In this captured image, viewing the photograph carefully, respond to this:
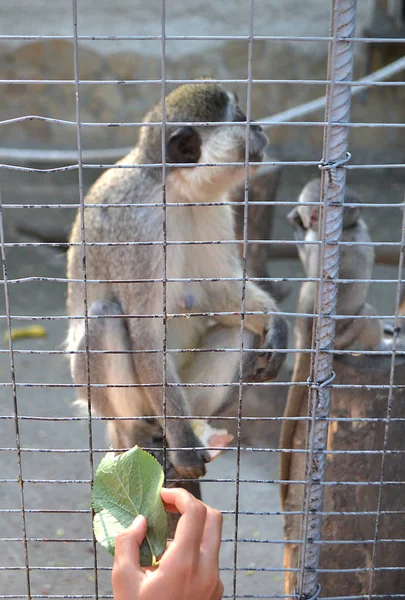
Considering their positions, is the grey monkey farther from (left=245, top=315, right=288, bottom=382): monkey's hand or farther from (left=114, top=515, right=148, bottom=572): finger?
(left=114, top=515, right=148, bottom=572): finger

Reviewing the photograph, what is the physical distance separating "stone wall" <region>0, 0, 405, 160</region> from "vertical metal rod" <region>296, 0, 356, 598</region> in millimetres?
6854

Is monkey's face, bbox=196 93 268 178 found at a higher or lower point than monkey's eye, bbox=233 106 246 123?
lower

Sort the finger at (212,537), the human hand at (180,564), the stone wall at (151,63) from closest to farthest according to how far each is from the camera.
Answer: the human hand at (180,564)
the finger at (212,537)
the stone wall at (151,63)

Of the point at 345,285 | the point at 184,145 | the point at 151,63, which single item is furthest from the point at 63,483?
the point at 151,63

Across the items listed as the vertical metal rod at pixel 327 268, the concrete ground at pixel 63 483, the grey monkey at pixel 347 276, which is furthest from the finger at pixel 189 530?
the grey monkey at pixel 347 276

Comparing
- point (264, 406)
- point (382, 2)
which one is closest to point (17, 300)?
point (264, 406)

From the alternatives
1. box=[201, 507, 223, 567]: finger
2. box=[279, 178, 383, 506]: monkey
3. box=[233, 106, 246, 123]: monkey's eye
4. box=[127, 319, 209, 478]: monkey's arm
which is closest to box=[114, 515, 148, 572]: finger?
box=[201, 507, 223, 567]: finger

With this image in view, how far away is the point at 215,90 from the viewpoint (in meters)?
2.87

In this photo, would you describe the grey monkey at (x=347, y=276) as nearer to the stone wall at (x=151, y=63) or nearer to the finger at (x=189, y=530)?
the finger at (x=189, y=530)

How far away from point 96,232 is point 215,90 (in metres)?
0.73

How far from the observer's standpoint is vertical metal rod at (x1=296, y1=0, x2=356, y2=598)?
1.75 meters

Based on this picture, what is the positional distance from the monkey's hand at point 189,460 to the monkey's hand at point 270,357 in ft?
1.36

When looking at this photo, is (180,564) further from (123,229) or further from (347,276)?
(347,276)

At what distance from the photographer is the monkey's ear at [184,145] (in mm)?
2779
